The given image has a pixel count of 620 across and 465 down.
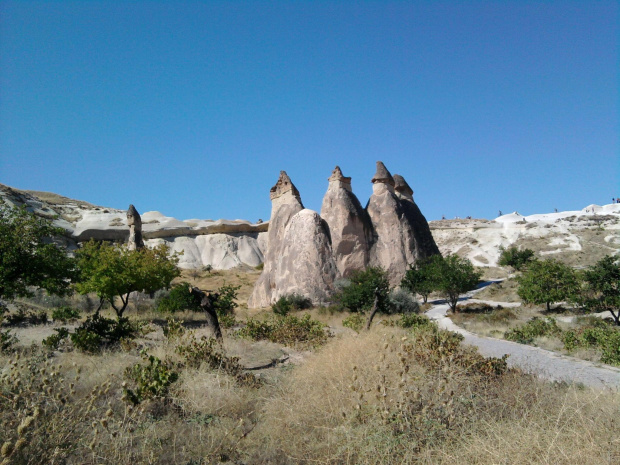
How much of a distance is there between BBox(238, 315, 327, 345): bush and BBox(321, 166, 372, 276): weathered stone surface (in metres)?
10.7

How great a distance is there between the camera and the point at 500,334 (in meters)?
13.4

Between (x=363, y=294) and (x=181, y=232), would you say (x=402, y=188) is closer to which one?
(x=363, y=294)

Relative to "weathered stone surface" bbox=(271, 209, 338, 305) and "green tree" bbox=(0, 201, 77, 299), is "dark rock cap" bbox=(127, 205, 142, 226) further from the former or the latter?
"green tree" bbox=(0, 201, 77, 299)

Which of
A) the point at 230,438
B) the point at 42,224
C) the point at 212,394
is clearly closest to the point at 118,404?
the point at 212,394

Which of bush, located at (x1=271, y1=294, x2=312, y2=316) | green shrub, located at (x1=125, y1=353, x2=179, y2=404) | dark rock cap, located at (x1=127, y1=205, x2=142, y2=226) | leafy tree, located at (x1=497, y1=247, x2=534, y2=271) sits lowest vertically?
bush, located at (x1=271, y1=294, x2=312, y2=316)

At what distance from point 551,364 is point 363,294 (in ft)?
31.4

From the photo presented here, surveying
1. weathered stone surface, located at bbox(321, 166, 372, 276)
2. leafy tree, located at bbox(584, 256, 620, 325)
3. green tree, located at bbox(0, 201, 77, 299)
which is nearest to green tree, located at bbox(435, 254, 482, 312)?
weathered stone surface, located at bbox(321, 166, 372, 276)

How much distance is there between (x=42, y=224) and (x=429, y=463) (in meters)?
10.5

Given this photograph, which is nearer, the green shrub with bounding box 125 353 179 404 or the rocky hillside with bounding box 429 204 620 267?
the green shrub with bounding box 125 353 179 404

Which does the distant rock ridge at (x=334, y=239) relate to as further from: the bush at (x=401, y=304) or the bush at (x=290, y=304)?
the bush at (x=401, y=304)

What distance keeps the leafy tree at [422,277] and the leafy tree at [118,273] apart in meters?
12.1

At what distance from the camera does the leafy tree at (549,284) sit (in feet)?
56.6

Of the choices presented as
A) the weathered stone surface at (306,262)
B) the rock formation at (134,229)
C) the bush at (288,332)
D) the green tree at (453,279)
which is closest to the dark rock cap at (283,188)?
the weathered stone surface at (306,262)

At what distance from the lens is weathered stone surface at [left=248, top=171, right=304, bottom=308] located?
2189cm
